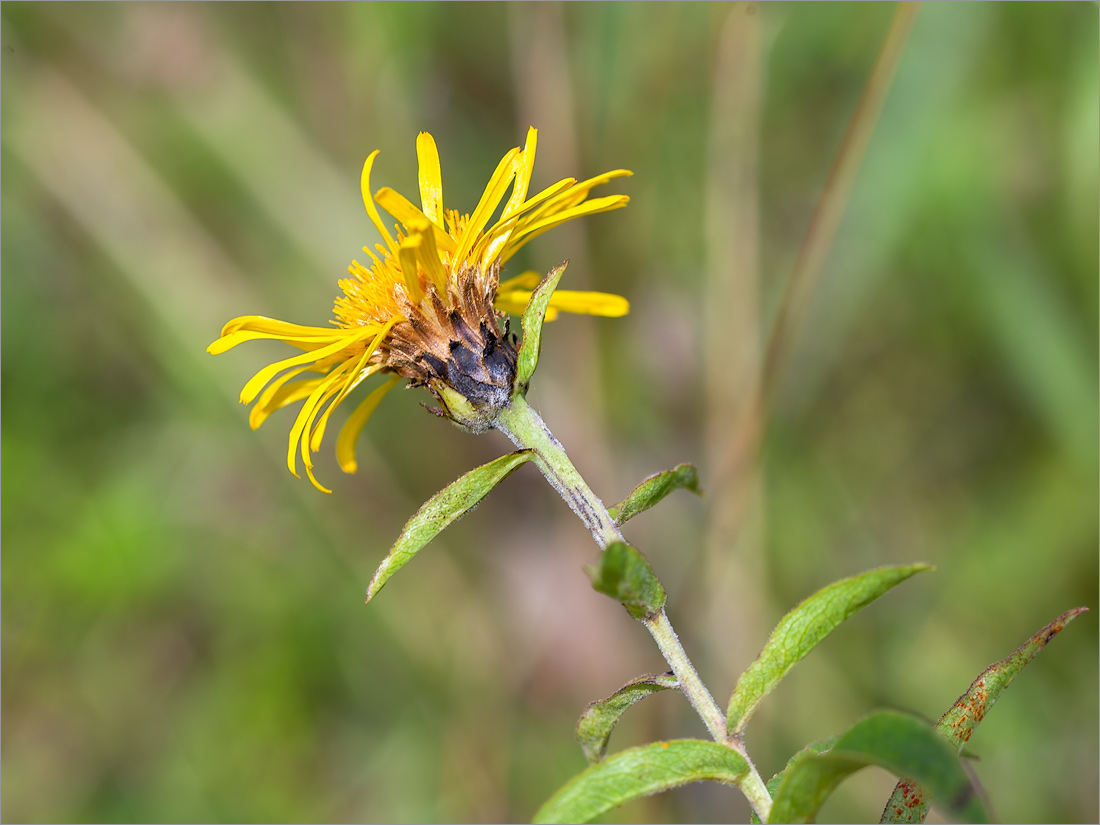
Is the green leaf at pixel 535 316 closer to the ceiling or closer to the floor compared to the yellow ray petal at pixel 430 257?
closer to the floor

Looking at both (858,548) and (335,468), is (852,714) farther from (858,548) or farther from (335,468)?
(335,468)

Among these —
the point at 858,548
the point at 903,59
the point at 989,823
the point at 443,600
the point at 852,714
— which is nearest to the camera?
the point at 989,823

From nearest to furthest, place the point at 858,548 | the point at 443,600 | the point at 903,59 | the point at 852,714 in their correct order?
the point at 903,59, the point at 852,714, the point at 858,548, the point at 443,600

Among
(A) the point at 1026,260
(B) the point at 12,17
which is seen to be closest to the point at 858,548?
(A) the point at 1026,260

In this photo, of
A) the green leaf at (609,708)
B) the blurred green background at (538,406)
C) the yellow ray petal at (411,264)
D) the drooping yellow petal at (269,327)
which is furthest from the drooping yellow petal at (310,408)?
the blurred green background at (538,406)

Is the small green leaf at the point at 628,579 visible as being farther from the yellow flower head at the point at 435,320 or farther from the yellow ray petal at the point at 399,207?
the yellow ray petal at the point at 399,207

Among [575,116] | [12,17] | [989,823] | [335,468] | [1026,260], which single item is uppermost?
[12,17]

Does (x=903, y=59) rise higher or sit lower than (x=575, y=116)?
lower
